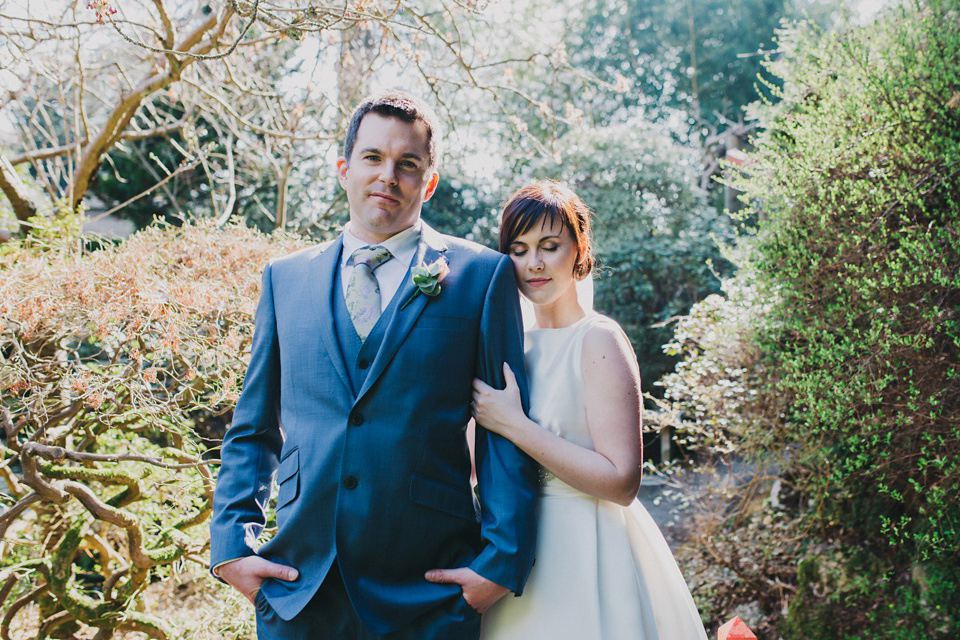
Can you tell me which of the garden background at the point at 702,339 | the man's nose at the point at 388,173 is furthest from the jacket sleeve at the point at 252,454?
the garden background at the point at 702,339

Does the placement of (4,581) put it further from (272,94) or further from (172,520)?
(272,94)

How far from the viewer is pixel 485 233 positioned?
12523 millimetres

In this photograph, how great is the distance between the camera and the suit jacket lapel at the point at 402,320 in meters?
1.85

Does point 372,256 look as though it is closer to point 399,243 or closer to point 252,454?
point 399,243

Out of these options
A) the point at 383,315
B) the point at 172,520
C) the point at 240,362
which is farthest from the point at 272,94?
the point at 383,315

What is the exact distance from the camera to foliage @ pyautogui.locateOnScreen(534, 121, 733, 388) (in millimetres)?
11031

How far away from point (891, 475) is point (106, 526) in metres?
4.36

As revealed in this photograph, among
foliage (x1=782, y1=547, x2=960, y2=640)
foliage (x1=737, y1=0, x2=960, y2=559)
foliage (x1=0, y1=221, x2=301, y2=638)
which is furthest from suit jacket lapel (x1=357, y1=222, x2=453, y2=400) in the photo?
foliage (x1=782, y1=547, x2=960, y2=640)

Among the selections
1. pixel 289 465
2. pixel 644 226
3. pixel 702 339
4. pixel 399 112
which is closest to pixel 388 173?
pixel 399 112

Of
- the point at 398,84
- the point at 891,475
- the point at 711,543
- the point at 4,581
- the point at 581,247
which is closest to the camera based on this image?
the point at 581,247

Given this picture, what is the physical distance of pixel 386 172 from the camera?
197 centimetres

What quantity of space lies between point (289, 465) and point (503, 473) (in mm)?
564

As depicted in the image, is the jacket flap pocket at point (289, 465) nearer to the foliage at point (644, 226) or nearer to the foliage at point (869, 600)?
the foliage at point (869, 600)

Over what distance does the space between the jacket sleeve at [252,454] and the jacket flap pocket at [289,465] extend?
12 centimetres
